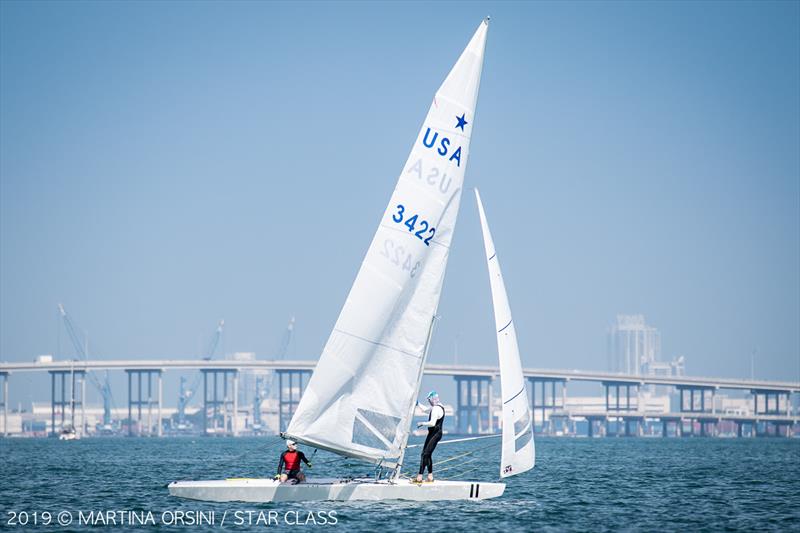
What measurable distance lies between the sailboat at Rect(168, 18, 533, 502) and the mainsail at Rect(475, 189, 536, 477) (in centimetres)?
135

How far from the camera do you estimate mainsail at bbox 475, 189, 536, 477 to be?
25.8 metres

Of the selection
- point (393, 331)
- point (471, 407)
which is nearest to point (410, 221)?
point (393, 331)

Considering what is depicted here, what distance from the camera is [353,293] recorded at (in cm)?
2461

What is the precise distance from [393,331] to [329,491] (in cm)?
332

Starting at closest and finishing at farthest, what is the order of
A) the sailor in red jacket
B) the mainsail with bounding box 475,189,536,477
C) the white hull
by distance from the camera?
1. the white hull
2. the sailor in red jacket
3. the mainsail with bounding box 475,189,536,477

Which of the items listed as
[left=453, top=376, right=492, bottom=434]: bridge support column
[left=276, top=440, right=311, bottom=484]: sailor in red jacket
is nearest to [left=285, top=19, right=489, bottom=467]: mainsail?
[left=276, top=440, right=311, bottom=484]: sailor in red jacket

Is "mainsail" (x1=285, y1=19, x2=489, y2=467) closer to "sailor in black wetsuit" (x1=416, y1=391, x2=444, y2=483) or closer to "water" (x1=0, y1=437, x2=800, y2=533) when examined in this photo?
"sailor in black wetsuit" (x1=416, y1=391, x2=444, y2=483)

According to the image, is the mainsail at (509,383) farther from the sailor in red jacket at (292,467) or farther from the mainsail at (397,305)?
the sailor in red jacket at (292,467)

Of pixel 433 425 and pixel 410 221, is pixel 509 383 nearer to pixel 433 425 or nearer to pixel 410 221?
pixel 433 425

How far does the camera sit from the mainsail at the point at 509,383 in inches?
1016

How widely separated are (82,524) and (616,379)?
147 m

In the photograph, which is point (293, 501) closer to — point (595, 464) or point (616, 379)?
point (595, 464)

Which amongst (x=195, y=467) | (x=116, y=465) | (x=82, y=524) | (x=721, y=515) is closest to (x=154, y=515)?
(x=82, y=524)

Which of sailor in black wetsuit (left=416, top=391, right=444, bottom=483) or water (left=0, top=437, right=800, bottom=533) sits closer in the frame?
water (left=0, top=437, right=800, bottom=533)
